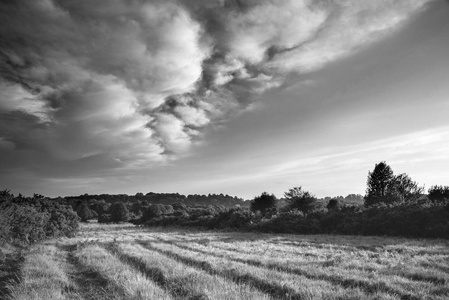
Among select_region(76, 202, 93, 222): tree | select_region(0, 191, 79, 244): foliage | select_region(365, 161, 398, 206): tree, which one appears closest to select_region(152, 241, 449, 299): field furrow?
select_region(0, 191, 79, 244): foliage

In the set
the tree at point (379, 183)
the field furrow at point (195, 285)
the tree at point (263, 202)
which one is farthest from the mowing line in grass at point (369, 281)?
the tree at point (263, 202)

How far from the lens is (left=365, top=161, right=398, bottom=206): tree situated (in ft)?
216

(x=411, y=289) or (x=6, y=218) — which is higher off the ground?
(x=6, y=218)

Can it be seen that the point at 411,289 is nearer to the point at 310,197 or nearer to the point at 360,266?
the point at 360,266

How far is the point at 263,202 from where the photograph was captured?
81.3 metres

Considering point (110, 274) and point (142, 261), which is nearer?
point (110, 274)

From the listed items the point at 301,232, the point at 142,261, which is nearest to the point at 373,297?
the point at 142,261

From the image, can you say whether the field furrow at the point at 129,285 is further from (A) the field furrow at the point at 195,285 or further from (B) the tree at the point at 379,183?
(B) the tree at the point at 379,183

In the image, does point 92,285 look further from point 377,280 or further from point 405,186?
point 405,186

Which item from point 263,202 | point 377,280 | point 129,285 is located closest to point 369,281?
point 377,280

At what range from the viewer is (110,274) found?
1390 centimetres

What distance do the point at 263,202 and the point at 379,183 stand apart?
100 feet

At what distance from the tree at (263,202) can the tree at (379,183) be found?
24605 mm

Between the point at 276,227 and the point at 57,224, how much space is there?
120 feet
